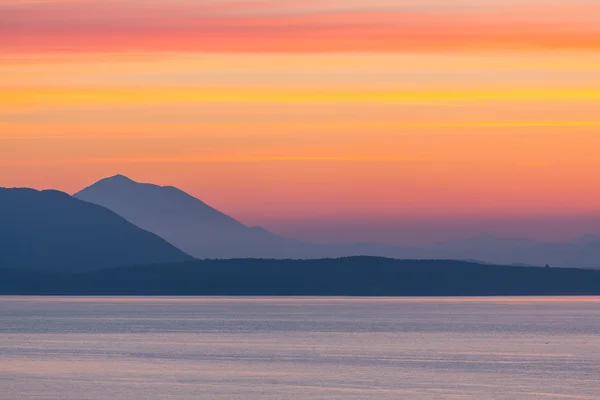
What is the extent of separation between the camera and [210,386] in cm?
8112

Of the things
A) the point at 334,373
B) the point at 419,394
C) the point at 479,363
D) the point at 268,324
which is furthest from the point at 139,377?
the point at 268,324

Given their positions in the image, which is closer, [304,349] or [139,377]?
[139,377]

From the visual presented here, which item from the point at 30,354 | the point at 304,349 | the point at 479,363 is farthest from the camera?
the point at 304,349

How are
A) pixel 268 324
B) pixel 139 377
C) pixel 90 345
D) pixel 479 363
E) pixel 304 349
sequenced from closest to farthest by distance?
pixel 139 377, pixel 479 363, pixel 304 349, pixel 90 345, pixel 268 324

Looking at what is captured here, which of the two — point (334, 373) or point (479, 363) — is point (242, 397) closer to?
point (334, 373)

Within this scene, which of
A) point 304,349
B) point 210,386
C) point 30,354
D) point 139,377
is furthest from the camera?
point 304,349

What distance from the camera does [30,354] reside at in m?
110

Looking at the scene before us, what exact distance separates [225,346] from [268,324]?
196 ft

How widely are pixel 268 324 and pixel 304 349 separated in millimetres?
65045

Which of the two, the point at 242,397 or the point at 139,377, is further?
the point at 139,377

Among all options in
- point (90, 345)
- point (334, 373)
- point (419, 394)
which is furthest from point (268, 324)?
point (419, 394)

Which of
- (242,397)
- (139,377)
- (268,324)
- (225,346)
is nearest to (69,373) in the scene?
(139,377)

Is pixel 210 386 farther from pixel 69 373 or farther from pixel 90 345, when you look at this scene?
pixel 90 345

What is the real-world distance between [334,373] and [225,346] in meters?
34.6
